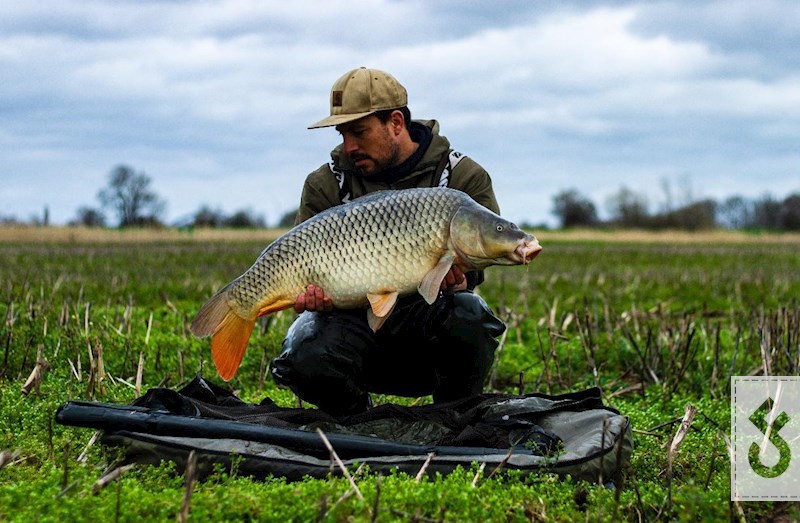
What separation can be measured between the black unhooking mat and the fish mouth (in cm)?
73

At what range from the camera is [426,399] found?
575 cm

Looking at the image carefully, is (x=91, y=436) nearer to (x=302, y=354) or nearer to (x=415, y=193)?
(x=302, y=354)

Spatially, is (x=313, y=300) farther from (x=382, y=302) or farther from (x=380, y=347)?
(x=380, y=347)

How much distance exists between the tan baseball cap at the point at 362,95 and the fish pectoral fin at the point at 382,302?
0.93m

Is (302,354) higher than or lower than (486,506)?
higher

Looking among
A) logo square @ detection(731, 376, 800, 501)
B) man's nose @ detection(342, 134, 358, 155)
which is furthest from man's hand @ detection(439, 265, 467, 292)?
logo square @ detection(731, 376, 800, 501)

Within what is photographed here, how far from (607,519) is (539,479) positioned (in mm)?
430

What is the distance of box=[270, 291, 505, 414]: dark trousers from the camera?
4684 mm

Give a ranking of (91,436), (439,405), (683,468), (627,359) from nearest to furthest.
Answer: (683,468) → (91,436) → (439,405) → (627,359)

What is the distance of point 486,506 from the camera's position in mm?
3277

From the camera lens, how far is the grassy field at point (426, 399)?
3207mm

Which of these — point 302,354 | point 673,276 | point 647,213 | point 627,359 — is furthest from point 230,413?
point 647,213

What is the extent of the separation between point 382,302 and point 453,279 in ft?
1.29

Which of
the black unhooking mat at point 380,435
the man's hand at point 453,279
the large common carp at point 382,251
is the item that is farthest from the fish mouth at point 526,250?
the black unhooking mat at point 380,435
